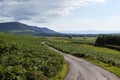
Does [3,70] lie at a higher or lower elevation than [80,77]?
higher

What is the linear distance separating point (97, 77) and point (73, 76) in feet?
15.4

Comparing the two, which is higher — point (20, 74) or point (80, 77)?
point (20, 74)

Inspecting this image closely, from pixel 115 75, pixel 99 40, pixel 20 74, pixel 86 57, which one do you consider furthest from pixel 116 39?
pixel 20 74

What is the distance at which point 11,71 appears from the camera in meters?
34.5

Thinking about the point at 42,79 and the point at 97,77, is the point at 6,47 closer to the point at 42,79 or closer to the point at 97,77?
the point at 97,77

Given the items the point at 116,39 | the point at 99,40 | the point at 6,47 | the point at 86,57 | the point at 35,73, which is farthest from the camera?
the point at 99,40

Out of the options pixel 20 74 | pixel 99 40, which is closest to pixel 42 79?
pixel 20 74

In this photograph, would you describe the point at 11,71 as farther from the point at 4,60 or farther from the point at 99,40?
the point at 99,40

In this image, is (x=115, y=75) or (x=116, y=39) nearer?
(x=115, y=75)

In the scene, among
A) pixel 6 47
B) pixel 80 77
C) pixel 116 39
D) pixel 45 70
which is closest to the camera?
pixel 45 70

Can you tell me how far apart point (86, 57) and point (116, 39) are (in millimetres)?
79138

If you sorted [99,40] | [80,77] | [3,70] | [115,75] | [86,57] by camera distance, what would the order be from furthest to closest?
[99,40], [86,57], [115,75], [80,77], [3,70]

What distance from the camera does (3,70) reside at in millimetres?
33875

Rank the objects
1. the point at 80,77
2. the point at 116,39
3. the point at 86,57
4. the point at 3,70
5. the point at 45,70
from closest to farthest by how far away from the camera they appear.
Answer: the point at 3,70
the point at 45,70
the point at 80,77
the point at 86,57
the point at 116,39
